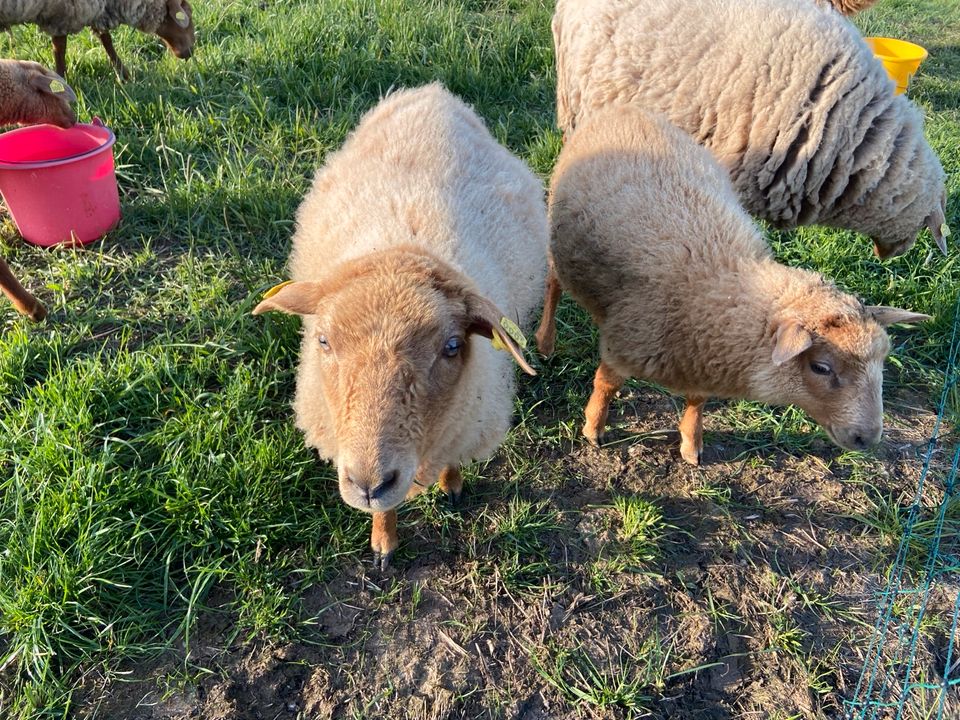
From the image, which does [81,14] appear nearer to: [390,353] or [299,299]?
[299,299]

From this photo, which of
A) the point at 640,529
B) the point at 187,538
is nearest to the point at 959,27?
the point at 640,529

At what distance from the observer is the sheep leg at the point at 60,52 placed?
5652mm

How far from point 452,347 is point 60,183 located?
287 centimetres

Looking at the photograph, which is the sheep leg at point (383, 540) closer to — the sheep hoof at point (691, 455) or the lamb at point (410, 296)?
the lamb at point (410, 296)

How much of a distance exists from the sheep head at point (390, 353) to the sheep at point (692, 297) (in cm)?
111

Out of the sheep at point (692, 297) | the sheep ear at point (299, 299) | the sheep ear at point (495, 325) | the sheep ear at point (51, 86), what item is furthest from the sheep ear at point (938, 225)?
the sheep ear at point (51, 86)

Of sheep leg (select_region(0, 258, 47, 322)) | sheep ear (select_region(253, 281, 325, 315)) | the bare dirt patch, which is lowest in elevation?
the bare dirt patch

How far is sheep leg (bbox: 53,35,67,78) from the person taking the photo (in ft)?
18.5

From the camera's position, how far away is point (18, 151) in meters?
4.30

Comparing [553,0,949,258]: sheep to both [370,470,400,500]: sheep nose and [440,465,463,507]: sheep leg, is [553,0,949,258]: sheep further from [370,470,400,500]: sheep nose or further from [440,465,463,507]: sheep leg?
[370,470,400,500]: sheep nose

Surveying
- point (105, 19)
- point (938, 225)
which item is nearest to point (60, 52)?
point (105, 19)

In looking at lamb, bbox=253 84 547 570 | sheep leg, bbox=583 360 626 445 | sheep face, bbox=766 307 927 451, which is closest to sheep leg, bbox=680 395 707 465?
sheep leg, bbox=583 360 626 445

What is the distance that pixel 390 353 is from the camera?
7.02 feet

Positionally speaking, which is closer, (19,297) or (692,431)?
(692,431)
